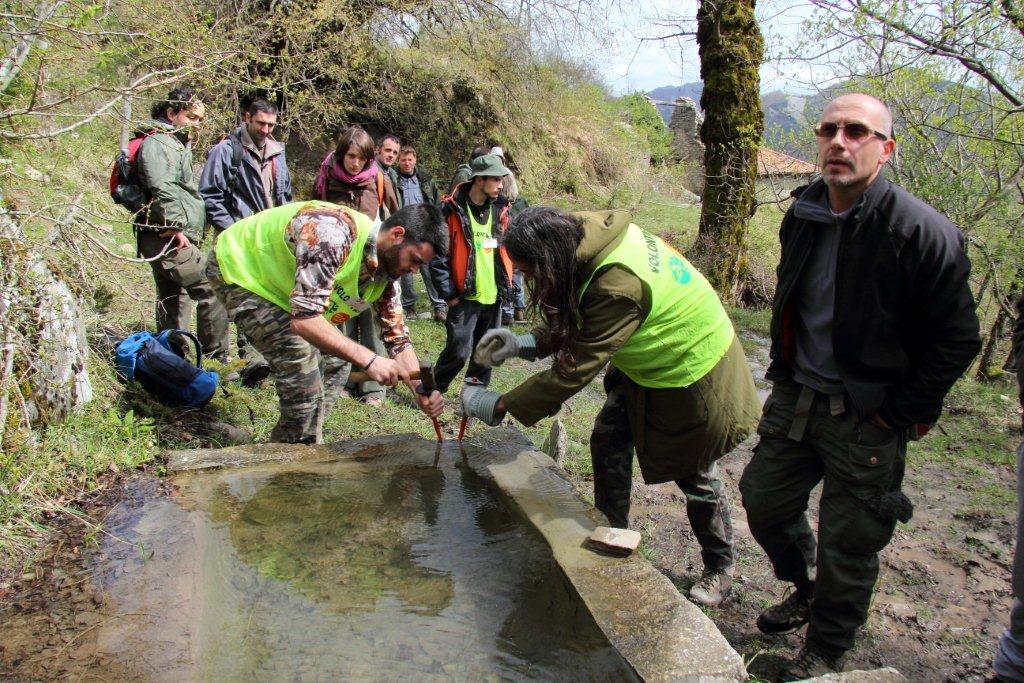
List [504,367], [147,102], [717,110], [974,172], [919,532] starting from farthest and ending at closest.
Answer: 1. [147,102]
2. [717,110]
3. [974,172]
4. [504,367]
5. [919,532]

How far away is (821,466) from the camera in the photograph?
8.50 ft

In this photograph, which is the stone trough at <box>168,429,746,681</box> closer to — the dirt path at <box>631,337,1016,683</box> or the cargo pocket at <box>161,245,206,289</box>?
the dirt path at <box>631,337,1016,683</box>

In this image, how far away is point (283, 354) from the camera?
135 inches

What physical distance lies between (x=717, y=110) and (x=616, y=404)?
6466 mm

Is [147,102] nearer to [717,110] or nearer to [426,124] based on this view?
[426,124]

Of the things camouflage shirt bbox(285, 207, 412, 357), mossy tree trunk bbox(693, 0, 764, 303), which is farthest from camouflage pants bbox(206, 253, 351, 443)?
mossy tree trunk bbox(693, 0, 764, 303)

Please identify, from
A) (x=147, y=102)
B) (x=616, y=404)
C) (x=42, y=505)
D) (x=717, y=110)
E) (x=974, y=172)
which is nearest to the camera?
(x=42, y=505)

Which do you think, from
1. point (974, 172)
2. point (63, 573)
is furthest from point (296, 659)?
point (974, 172)

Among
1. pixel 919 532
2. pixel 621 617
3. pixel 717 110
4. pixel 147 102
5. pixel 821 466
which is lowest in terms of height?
A: pixel 919 532

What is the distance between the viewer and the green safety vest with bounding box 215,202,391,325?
3.30m

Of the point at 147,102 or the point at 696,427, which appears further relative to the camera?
the point at 147,102

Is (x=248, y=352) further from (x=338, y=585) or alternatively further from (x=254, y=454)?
(x=338, y=585)

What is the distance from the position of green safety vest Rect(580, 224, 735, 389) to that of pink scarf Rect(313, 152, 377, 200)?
2.80m

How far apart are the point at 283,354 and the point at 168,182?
6.28 ft
